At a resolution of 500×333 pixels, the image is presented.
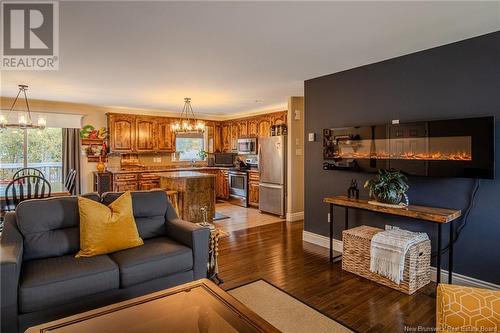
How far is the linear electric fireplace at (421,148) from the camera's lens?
266cm

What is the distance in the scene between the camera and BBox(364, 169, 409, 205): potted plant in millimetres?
3094

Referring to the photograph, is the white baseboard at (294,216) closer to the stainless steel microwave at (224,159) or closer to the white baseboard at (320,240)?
the white baseboard at (320,240)

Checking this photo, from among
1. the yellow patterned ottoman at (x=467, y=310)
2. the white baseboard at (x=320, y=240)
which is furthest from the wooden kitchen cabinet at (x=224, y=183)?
the yellow patterned ottoman at (x=467, y=310)

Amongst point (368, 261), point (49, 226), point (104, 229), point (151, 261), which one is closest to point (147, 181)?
point (49, 226)

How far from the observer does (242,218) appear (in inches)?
236

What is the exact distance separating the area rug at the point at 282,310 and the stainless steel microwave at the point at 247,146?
187 inches

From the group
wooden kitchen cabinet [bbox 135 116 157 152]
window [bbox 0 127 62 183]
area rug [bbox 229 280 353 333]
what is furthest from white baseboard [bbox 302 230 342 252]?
window [bbox 0 127 62 183]

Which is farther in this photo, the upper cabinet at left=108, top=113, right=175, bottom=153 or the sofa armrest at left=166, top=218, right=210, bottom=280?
the upper cabinet at left=108, top=113, right=175, bottom=153

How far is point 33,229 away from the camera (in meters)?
2.48

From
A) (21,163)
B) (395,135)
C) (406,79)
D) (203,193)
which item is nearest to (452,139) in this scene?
(395,135)

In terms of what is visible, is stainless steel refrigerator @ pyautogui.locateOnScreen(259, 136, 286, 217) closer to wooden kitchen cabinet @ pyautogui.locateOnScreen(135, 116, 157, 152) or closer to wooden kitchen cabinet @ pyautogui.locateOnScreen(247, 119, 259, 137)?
wooden kitchen cabinet @ pyautogui.locateOnScreen(247, 119, 259, 137)

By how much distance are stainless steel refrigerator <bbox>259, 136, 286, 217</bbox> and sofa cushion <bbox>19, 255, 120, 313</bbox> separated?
13.2 ft

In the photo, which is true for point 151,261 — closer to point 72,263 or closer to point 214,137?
point 72,263

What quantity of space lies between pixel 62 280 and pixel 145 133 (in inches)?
219
